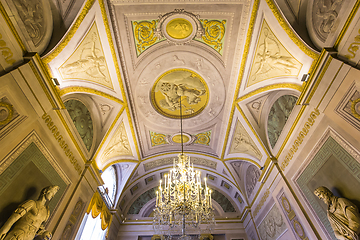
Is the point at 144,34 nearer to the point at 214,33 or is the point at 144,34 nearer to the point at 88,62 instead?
the point at 88,62

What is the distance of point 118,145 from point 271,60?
24.4ft

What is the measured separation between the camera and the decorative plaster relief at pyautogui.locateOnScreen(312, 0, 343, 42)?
443 centimetres

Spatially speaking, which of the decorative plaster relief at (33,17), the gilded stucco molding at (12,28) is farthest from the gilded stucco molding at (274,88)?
the gilded stucco molding at (12,28)

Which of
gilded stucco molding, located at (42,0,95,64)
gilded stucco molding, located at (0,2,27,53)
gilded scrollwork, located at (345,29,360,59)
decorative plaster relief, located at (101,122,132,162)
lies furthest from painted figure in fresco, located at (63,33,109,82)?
gilded scrollwork, located at (345,29,360,59)

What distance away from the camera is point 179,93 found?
8711 mm

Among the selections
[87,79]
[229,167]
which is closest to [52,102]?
[87,79]

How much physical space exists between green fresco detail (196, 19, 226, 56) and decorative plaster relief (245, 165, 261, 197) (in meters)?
6.27

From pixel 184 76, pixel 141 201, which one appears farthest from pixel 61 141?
pixel 141 201

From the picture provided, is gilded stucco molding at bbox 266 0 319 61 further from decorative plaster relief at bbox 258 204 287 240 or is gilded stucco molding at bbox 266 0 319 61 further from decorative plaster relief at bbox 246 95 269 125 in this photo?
decorative plaster relief at bbox 258 204 287 240

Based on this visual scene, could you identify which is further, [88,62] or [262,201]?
[262,201]

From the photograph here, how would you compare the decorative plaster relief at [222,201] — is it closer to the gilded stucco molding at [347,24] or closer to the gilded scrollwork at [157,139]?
the gilded scrollwork at [157,139]

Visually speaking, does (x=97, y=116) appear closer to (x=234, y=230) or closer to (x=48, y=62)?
(x=48, y=62)

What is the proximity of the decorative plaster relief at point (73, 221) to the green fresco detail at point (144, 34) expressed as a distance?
19.4 feet

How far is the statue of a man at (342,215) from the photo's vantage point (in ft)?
13.0
